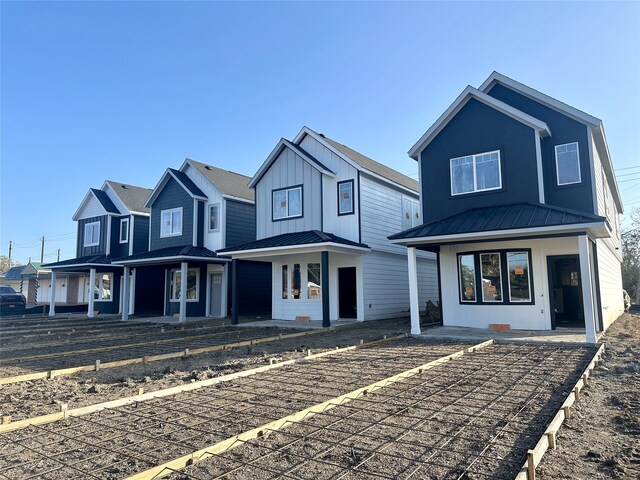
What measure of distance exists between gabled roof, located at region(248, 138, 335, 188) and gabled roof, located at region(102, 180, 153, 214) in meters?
9.91

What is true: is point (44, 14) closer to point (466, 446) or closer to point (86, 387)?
point (86, 387)

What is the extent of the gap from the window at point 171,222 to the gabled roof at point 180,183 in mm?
1135

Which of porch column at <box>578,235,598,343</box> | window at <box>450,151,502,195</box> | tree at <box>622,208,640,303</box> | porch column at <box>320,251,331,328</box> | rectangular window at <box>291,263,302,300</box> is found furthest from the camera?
tree at <box>622,208,640,303</box>

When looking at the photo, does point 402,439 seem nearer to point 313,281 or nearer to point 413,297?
point 413,297

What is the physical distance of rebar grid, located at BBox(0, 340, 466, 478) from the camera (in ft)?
12.1

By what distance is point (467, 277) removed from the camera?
13.2 meters

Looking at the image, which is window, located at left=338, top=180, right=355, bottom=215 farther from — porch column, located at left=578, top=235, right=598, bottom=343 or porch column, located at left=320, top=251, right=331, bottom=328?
porch column, located at left=578, top=235, right=598, bottom=343

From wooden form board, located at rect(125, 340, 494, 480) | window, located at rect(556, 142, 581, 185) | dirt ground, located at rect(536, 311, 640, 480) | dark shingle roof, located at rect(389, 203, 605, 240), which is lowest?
dirt ground, located at rect(536, 311, 640, 480)

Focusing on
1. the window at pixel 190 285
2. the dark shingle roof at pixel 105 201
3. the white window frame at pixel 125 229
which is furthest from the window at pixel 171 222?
the dark shingle roof at pixel 105 201

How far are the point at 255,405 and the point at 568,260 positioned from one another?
36.9 ft

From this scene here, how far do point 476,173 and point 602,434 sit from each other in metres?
9.99

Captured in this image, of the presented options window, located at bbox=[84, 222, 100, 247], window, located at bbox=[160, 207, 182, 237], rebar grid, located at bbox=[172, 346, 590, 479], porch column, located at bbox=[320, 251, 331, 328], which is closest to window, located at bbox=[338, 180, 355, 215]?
porch column, located at bbox=[320, 251, 331, 328]

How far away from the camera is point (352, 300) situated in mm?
Result: 17734

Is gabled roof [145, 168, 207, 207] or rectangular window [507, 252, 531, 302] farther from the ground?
gabled roof [145, 168, 207, 207]
